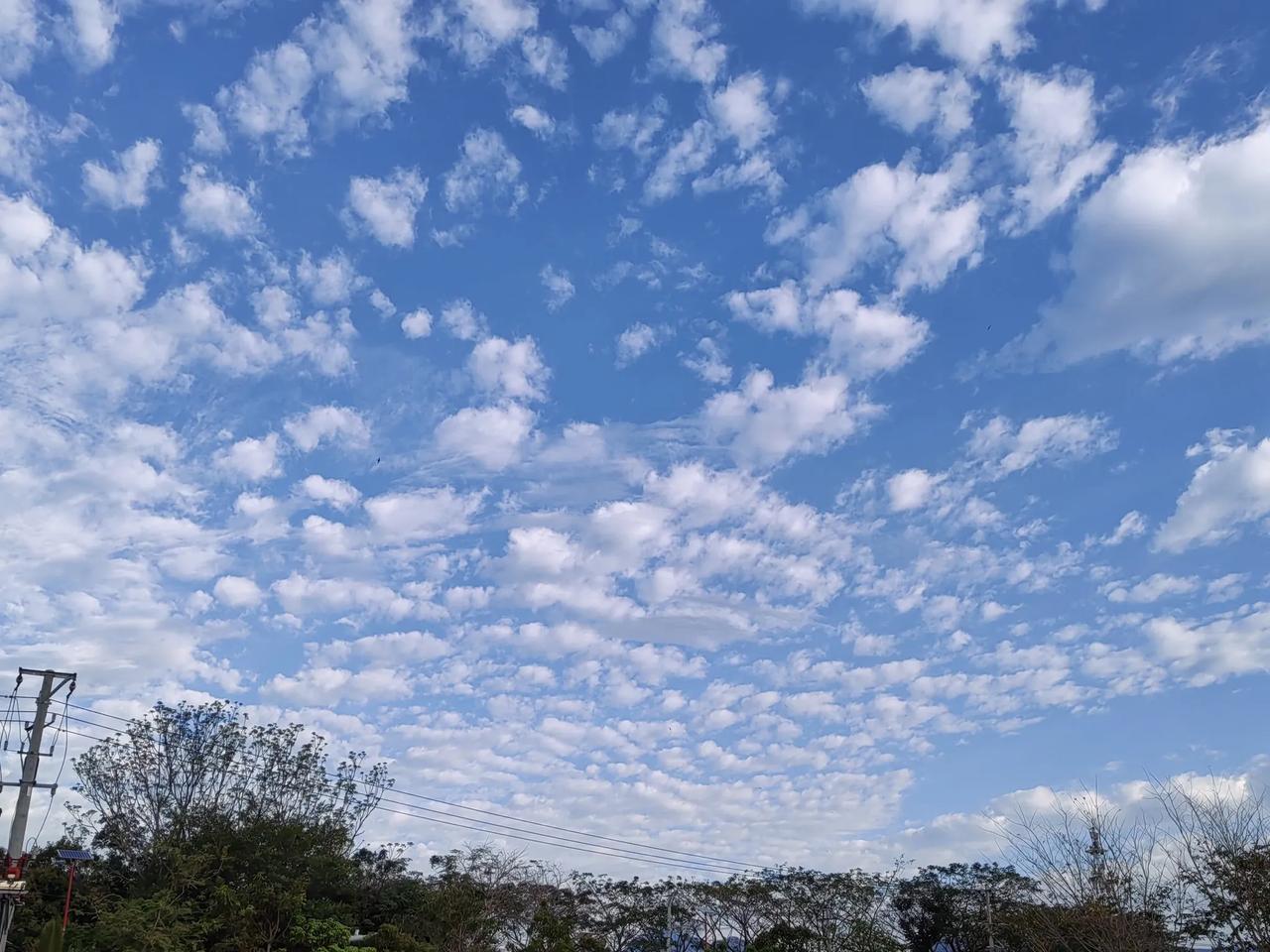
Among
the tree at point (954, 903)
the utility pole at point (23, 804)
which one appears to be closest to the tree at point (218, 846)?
the utility pole at point (23, 804)

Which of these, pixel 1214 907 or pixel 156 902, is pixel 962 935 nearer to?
pixel 1214 907

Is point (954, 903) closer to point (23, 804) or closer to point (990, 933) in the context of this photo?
point (990, 933)

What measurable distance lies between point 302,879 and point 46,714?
10046 millimetres

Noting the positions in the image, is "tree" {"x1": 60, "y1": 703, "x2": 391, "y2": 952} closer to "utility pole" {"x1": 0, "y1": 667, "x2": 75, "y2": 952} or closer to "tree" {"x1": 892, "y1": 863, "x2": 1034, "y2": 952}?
"utility pole" {"x1": 0, "y1": 667, "x2": 75, "y2": 952}

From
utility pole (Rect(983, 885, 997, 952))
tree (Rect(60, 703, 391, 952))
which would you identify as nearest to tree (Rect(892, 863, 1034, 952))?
utility pole (Rect(983, 885, 997, 952))

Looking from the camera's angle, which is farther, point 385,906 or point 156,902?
point 385,906

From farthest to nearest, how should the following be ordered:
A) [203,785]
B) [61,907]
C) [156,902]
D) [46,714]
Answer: [203,785] < [61,907] < [156,902] < [46,714]

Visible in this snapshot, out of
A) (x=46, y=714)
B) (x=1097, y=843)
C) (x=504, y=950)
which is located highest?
(x=46, y=714)

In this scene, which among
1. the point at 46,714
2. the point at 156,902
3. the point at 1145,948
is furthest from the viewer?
the point at 156,902

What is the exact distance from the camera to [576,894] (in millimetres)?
35750

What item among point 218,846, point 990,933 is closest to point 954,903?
point 990,933

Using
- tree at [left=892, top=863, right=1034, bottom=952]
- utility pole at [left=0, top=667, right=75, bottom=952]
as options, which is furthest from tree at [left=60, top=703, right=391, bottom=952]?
tree at [left=892, top=863, right=1034, bottom=952]

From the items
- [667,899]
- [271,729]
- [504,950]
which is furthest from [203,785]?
[667,899]

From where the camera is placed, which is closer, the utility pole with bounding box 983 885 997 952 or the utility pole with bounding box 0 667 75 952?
the utility pole with bounding box 0 667 75 952
